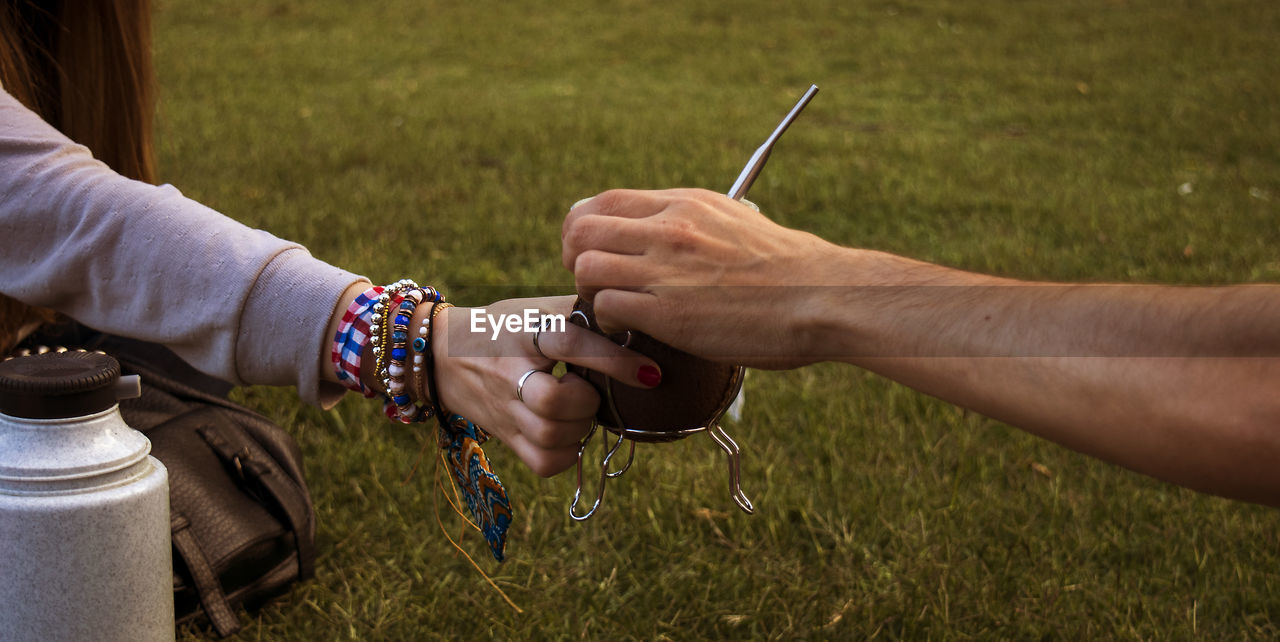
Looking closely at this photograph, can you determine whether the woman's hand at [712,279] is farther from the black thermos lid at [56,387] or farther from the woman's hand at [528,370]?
the black thermos lid at [56,387]

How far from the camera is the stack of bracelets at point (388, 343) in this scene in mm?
1669

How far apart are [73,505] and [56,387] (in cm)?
14

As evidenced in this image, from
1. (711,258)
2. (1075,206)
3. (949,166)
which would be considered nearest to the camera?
(711,258)

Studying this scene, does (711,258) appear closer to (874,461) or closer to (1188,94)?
(874,461)

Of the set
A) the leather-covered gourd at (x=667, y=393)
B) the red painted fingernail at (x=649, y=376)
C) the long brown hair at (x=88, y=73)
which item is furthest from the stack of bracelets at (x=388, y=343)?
the long brown hair at (x=88, y=73)

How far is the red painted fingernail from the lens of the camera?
1.43 metres

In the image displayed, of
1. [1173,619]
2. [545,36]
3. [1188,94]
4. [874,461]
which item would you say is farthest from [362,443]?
[545,36]

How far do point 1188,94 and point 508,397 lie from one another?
7.36 meters

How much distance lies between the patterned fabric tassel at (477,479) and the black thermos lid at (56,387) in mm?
526

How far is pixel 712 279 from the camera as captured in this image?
1.34 meters

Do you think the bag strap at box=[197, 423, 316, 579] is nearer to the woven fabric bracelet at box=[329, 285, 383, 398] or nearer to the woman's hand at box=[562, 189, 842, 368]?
the woven fabric bracelet at box=[329, 285, 383, 398]

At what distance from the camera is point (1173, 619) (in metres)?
2.06

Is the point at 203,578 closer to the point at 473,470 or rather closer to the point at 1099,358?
the point at 473,470

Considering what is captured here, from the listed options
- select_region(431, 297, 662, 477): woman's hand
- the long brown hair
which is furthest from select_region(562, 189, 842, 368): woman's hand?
the long brown hair
